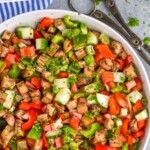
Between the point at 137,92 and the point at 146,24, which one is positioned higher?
the point at 146,24

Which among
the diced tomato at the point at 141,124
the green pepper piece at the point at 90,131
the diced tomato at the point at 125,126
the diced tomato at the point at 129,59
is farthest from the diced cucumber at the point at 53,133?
the diced tomato at the point at 129,59

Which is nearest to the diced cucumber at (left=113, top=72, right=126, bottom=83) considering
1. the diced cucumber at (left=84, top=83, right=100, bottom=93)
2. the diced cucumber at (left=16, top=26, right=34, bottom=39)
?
the diced cucumber at (left=84, top=83, right=100, bottom=93)

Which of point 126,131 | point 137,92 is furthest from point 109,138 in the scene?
point 137,92

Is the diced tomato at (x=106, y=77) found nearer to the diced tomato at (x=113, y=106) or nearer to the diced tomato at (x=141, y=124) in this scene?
the diced tomato at (x=113, y=106)

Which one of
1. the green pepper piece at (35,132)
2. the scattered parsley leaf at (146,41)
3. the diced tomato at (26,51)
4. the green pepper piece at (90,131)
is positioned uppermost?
the diced tomato at (26,51)

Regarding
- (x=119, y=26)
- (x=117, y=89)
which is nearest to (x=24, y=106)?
(x=117, y=89)

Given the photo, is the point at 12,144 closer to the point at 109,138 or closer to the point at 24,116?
the point at 24,116

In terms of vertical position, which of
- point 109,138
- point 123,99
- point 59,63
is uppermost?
point 59,63
